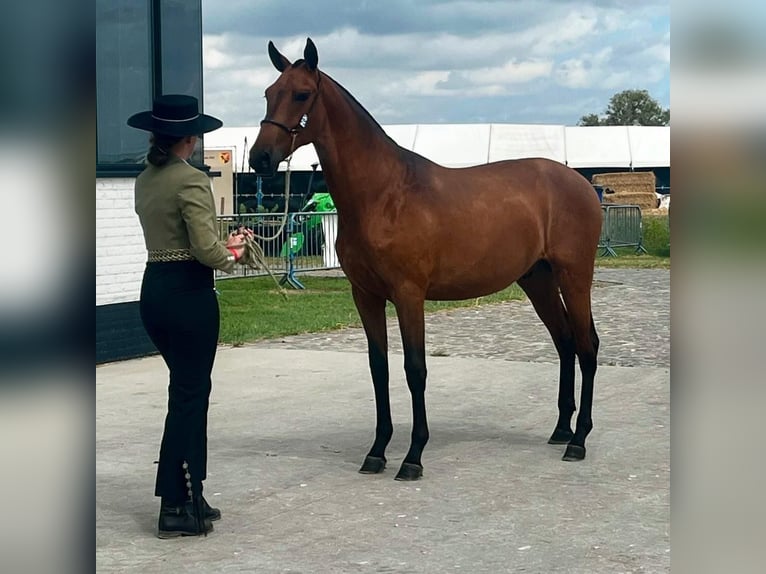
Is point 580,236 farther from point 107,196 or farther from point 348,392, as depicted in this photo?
point 107,196

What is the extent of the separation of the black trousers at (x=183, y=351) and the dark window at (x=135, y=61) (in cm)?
530

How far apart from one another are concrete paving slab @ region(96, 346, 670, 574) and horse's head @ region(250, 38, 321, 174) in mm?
1709

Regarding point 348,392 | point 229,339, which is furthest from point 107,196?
point 348,392

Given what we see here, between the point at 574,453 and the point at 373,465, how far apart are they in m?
1.17

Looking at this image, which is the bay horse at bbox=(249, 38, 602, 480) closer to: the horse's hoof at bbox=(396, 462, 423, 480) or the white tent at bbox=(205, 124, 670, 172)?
the horse's hoof at bbox=(396, 462, 423, 480)

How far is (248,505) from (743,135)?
13.6 ft

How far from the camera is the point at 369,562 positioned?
14.2ft

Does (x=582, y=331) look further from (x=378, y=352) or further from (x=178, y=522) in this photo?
(x=178, y=522)

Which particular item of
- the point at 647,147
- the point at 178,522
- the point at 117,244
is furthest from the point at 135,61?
the point at 647,147

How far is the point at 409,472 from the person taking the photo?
5695mm

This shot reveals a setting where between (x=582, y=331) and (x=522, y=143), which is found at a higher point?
(x=522, y=143)

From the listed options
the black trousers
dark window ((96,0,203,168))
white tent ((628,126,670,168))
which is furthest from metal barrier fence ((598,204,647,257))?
the black trousers

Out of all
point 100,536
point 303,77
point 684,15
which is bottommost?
point 100,536

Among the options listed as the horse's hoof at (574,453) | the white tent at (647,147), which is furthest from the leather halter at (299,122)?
the white tent at (647,147)
